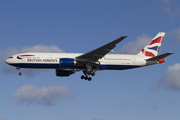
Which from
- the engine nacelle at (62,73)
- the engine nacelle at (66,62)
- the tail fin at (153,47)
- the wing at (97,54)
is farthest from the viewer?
the tail fin at (153,47)

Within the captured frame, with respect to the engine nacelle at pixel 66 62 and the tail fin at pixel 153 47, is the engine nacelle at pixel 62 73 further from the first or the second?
the tail fin at pixel 153 47

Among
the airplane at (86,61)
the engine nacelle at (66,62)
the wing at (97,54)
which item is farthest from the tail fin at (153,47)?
the engine nacelle at (66,62)

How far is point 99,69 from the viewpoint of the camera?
4906cm

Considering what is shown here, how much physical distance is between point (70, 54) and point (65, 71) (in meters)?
5.28

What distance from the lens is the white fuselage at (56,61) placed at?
46.1m

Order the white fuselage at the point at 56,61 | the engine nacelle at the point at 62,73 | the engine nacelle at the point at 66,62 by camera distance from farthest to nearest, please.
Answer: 1. the engine nacelle at the point at 62,73
2. the white fuselage at the point at 56,61
3. the engine nacelle at the point at 66,62

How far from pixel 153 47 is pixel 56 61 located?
17.5m

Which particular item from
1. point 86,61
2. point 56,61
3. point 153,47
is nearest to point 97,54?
point 86,61

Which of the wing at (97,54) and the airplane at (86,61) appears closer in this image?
the wing at (97,54)

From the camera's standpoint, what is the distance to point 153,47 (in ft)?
176

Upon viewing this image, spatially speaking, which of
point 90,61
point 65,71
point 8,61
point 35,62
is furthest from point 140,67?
point 8,61

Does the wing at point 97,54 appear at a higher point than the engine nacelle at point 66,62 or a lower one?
higher

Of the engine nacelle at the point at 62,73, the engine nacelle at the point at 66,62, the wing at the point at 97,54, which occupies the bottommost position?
the engine nacelle at the point at 62,73

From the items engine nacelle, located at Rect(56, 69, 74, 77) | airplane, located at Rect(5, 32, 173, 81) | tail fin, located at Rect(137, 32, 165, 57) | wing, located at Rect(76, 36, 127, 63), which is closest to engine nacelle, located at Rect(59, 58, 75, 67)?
airplane, located at Rect(5, 32, 173, 81)
